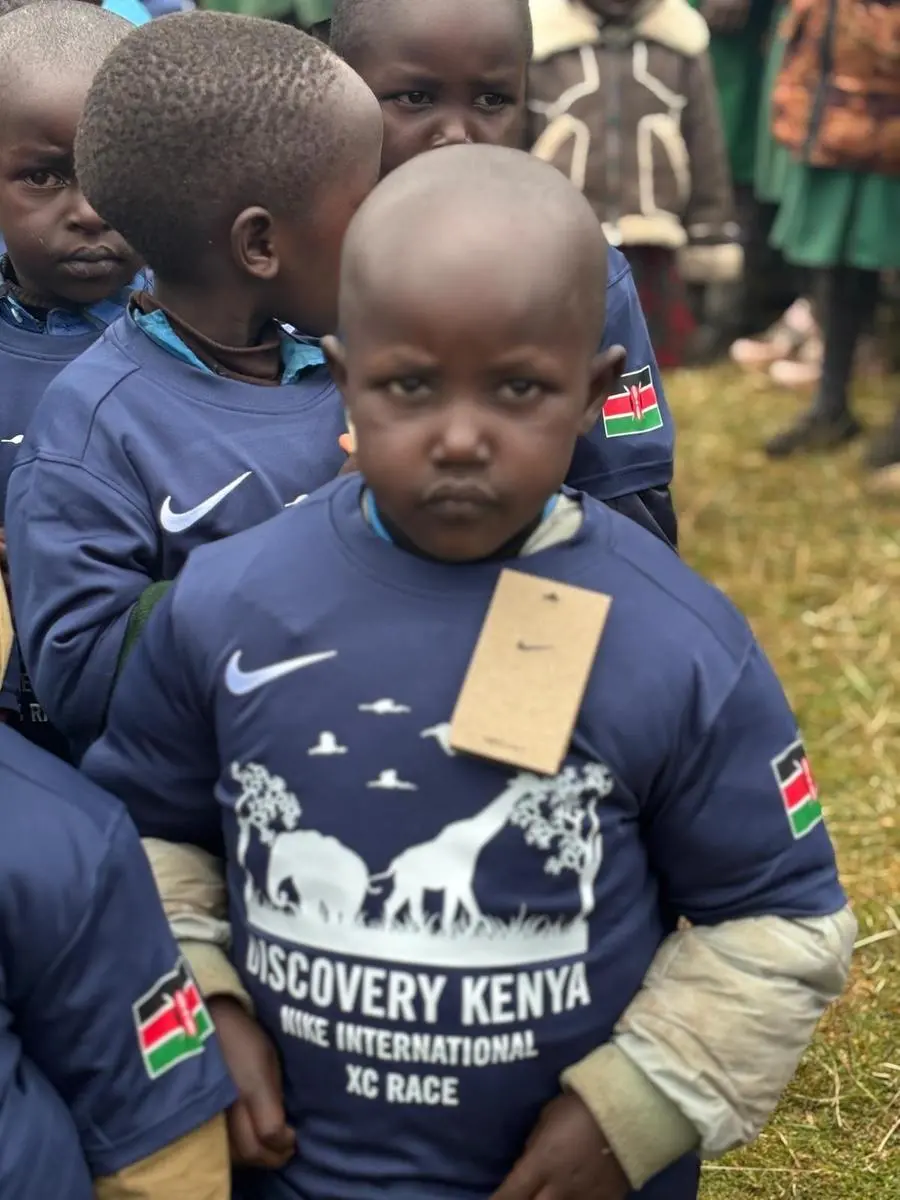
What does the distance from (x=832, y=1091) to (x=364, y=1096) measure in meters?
1.54

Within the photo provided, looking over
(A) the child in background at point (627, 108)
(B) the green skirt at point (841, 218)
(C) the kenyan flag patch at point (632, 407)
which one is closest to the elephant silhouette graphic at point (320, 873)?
(C) the kenyan flag patch at point (632, 407)

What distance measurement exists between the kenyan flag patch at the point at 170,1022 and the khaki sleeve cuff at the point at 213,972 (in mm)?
58

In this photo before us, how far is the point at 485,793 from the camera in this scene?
1.68 m

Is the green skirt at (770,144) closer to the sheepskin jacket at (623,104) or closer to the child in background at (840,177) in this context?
the child in background at (840,177)

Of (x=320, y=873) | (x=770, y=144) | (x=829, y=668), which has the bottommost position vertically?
(x=829, y=668)

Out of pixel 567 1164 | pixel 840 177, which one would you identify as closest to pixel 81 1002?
Answer: pixel 567 1164

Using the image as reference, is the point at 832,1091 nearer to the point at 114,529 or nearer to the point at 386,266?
the point at 114,529

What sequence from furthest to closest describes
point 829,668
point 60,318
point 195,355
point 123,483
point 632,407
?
1. point 829,668
2. point 60,318
3. point 632,407
4. point 195,355
5. point 123,483

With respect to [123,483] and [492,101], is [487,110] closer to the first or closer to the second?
[492,101]

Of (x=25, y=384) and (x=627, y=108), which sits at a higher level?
(x=25, y=384)

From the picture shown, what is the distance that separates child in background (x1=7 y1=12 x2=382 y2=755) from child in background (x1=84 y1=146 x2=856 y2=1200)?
1.19 feet

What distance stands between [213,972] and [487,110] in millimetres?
1405

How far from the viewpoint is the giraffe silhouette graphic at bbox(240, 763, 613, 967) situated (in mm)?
1684

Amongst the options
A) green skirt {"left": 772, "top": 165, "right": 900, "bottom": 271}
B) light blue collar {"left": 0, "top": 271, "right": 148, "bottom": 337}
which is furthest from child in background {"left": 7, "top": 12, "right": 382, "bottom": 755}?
green skirt {"left": 772, "top": 165, "right": 900, "bottom": 271}
